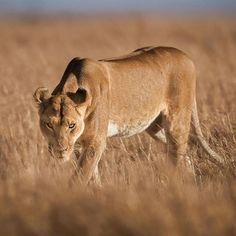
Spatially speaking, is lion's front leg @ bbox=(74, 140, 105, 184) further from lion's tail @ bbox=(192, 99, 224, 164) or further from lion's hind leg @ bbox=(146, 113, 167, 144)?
lion's hind leg @ bbox=(146, 113, 167, 144)

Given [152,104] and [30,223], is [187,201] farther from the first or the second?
[152,104]

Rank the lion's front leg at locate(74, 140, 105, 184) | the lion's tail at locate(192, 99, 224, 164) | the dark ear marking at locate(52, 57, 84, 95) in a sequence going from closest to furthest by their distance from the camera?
the lion's front leg at locate(74, 140, 105, 184) → the dark ear marking at locate(52, 57, 84, 95) → the lion's tail at locate(192, 99, 224, 164)

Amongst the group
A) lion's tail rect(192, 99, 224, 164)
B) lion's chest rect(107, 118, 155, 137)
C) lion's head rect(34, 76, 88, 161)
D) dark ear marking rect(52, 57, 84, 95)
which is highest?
dark ear marking rect(52, 57, 84, 95)

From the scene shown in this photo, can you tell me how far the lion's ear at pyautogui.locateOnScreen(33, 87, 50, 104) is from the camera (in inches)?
257

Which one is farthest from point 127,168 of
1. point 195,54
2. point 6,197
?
point 195,54

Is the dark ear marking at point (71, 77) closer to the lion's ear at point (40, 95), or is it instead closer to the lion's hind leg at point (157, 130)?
the lion's ear at point (40, 95)

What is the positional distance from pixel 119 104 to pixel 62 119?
1.07 metres

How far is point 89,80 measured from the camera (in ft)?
22.6

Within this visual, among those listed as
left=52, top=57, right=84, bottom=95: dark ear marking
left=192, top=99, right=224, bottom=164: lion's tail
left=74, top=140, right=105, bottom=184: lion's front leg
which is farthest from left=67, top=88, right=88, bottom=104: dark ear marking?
left=192, top=99, right=224, bottom=164: lion's tail

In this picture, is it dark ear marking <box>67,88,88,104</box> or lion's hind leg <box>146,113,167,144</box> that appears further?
lion's hind leg <box>146,113,167,144</box>

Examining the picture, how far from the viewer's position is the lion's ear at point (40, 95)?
6.52 meters

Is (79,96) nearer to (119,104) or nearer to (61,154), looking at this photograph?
(61,154)

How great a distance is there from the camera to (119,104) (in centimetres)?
729

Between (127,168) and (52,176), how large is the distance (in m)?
0.75
